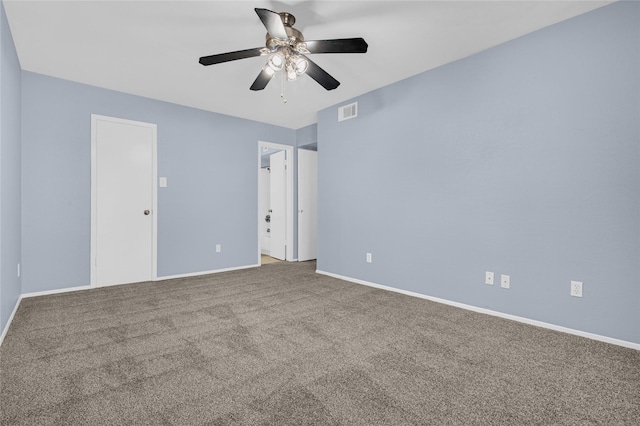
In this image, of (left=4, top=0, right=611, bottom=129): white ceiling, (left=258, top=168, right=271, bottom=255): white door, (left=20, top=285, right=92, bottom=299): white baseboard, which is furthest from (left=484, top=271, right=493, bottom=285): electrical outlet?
(left=258, top=168, right=271, bottom=255): white door

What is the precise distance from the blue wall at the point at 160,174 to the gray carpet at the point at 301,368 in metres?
0.81

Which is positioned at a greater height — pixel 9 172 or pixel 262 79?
pixel 262 79

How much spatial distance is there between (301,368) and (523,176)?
2461 millimetres

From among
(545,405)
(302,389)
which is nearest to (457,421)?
(545,405)

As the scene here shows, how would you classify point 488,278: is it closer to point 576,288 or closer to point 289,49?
point 576,288

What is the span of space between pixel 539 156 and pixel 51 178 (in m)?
5.11

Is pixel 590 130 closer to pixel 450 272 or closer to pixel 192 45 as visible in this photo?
pixel 450 272

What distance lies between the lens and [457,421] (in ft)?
4.72

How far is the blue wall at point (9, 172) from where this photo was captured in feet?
7.57

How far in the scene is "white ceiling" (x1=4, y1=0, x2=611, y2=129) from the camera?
90.7 inches

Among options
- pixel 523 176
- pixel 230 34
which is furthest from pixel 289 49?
pixel 523 176

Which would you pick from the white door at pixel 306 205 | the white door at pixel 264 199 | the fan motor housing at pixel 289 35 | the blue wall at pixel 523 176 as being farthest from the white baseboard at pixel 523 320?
the white door at pixel 264 199

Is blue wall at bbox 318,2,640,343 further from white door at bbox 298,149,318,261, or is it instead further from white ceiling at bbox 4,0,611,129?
white door at bbox 298,149,318,261

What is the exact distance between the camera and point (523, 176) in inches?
106
